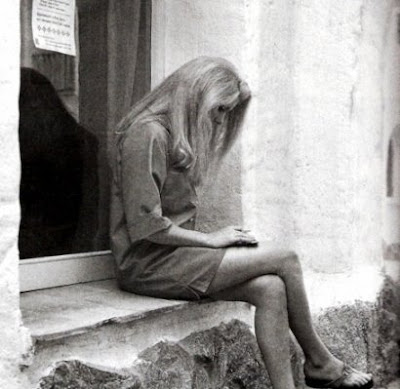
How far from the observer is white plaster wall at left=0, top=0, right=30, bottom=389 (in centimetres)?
227

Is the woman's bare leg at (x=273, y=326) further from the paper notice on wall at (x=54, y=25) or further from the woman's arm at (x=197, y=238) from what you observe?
the paper notice on wall at (x=54, y=25)

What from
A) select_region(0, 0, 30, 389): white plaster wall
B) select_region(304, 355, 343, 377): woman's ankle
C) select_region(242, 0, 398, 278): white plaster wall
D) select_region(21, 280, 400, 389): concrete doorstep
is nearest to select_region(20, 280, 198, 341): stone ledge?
select_region(21, 280, 400, 389): concrete doorstep

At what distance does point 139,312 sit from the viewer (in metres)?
2.81

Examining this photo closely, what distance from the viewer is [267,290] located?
9.39 ft

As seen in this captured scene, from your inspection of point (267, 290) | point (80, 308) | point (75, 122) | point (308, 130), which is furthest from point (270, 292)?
point (75, 122)

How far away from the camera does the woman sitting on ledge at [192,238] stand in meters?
2.89

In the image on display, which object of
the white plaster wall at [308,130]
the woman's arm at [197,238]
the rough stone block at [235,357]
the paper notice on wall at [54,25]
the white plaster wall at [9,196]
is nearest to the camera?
the white plaster wall at [9,196]

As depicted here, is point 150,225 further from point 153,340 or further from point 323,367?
point 323,367

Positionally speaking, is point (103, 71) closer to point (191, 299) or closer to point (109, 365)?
point (191, 299)

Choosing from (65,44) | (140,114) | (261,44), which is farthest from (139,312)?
(261,44)

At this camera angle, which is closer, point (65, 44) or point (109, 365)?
point (109, 365)

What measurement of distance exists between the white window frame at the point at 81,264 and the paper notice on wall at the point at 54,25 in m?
0.49

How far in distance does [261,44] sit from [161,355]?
1.63m

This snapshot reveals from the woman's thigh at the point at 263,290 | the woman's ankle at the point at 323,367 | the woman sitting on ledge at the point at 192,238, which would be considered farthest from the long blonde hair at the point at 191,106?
the woman's ankle at the point at 323,367
